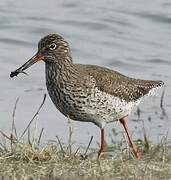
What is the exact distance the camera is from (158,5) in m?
14.4

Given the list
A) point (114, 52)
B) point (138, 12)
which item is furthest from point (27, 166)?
point (138, 12)

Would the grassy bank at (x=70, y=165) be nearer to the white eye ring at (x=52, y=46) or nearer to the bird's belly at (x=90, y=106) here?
the bird's belly at (x=90, y=106)

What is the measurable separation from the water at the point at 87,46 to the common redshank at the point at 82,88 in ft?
3.62

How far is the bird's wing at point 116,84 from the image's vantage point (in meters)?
8.23

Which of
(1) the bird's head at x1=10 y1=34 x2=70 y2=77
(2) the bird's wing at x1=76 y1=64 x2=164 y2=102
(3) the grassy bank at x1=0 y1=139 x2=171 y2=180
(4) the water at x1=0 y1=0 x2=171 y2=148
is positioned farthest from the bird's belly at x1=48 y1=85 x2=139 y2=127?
(4) the water at x1=0 y1=0 x2=171 y2=148

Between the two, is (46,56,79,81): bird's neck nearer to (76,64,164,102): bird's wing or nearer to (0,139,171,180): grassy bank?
(76,64,164,102): bird's wing

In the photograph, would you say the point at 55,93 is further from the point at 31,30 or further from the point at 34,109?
the point at 31,30

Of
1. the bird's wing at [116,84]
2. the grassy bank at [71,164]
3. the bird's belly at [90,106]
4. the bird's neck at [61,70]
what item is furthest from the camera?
the bird's wing at [116,84]

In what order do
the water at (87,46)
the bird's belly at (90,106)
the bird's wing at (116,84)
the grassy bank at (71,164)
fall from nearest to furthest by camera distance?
1. the grassy bank at (71,164)
2. the bird's belly at (90,106)
3. the bird's wing at (116,84)
4. the water at (87,46)

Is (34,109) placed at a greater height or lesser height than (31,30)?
lesser

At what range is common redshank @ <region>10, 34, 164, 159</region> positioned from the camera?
790cm

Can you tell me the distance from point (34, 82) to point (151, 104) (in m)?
1.60

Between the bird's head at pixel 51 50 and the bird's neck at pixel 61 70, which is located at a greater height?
the bird's head at pixel 51 50

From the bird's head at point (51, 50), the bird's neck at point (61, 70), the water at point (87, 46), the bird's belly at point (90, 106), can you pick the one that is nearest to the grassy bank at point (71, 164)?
the bird's belly at point (90, 106)
